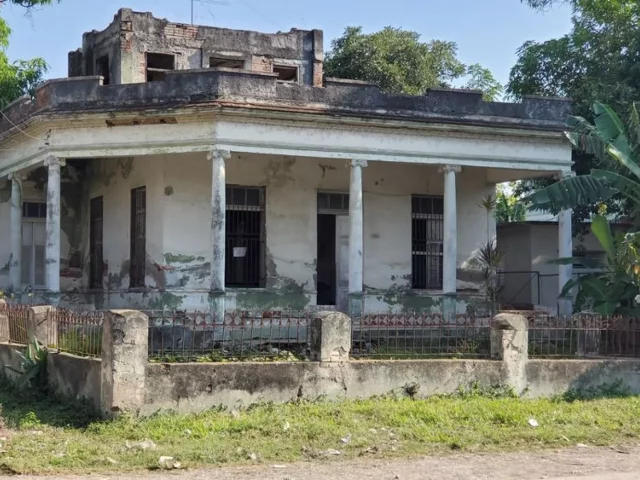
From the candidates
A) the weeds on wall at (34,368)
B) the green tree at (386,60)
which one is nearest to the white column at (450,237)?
the weeds on wall at (34,368)

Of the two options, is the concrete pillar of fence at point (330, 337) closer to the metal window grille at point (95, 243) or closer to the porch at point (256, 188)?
the porch at point (256, 188)

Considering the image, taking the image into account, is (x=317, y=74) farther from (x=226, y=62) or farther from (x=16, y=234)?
(x=16, y=234)

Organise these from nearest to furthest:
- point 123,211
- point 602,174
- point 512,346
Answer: point 512,346
point 602,174
point 123,211

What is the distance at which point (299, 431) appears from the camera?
909cm

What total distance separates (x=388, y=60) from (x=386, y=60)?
0.13m

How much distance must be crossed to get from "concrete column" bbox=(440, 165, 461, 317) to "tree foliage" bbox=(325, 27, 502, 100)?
1134 cm

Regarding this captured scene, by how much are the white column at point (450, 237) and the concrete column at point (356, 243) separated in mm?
1713

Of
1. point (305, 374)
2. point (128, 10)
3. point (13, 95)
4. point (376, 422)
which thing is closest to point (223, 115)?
point (128, 10)

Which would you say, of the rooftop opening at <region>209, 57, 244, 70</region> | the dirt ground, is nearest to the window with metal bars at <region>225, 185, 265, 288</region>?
the rooftop opening at <region>209, 57, 244, 70</region>

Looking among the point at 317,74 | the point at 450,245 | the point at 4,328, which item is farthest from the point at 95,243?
the point at 450,245

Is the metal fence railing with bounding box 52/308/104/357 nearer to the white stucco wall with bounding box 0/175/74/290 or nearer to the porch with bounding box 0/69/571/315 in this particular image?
the porch with bounding box 0/69/571/315

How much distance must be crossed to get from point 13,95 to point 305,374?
15.4m

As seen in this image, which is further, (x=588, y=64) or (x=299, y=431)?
(x=588, y=64)

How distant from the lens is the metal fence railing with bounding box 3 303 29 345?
12.2m
